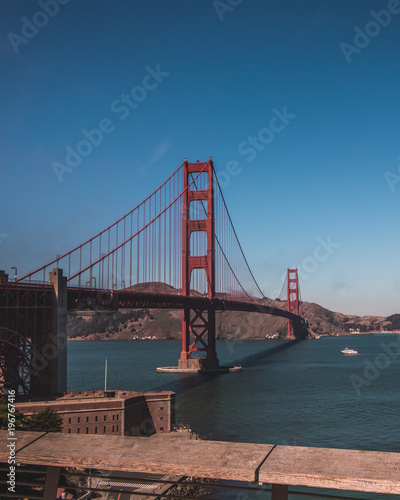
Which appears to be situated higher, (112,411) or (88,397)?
(88,397)

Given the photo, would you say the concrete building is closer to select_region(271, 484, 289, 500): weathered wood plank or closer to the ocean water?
the ocean water

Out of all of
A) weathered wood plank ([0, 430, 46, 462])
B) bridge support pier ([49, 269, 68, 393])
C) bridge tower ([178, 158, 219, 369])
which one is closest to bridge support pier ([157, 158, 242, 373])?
bridge tower ([178, 158, 219, 369])

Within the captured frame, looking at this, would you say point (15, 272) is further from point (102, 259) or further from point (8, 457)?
point (8, 457)

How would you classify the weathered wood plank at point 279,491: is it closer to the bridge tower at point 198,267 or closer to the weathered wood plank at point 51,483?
the weathered wood plank at point 51,483

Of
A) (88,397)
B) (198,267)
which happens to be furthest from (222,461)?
(198,267)

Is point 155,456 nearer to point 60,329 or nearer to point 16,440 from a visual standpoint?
point 16,440

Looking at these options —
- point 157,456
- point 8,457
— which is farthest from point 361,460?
point 8,457

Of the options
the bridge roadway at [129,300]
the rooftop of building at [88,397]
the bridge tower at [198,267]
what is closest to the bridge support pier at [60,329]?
the rooftop of building at [88,397]
